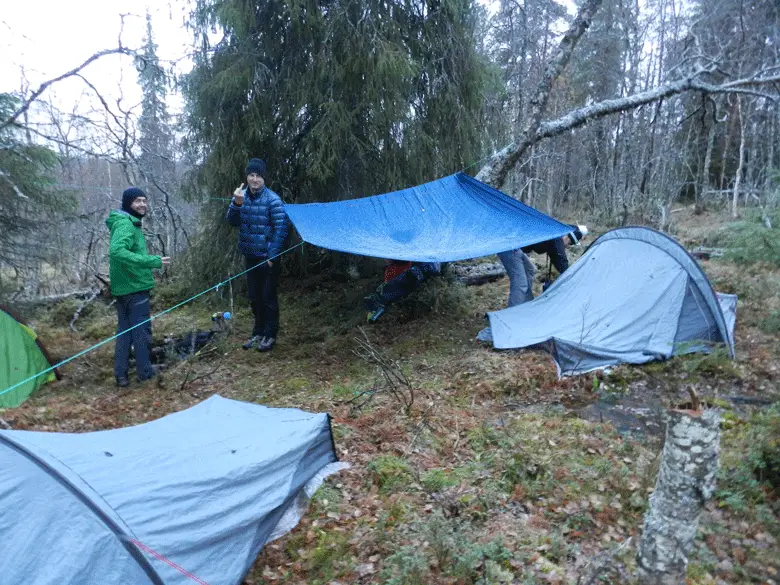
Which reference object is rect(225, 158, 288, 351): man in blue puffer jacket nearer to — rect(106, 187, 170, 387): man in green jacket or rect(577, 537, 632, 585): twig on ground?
rect(106, 187, 170, 387): man in green jacket

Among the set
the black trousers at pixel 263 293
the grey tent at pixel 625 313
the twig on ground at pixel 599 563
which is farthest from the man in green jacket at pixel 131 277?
the twig on ground at pixel 599 563

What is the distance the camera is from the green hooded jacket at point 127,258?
4.16 metres

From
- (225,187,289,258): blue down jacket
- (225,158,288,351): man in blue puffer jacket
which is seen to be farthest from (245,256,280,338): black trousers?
(225,187,289,258): blue down jacket

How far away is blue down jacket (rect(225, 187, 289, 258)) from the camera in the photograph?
4.94m

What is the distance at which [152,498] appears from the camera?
2027 millimetres

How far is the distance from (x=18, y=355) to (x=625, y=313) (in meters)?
5.41

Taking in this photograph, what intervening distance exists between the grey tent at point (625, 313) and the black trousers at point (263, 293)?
2.18 m

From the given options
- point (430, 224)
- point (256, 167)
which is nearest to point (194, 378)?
point (256, 167)

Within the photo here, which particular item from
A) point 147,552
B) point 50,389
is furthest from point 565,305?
point 50,389

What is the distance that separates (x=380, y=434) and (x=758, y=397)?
292cm

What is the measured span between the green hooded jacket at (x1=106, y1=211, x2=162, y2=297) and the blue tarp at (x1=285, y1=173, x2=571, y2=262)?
53.2 inches

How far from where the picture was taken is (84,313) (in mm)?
6781

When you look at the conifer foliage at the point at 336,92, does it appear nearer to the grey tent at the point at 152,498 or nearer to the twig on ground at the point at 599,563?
the grey tent at the point at 152,498

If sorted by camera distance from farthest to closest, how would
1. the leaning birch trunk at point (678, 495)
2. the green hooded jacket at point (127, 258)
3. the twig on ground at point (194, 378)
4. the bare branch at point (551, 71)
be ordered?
the bare branch at point (551, 71)
the twig on ground at point (194, 378)
the green hooded jacket at point (127, 258)
the leaning birch trunk at point (678, 495)
